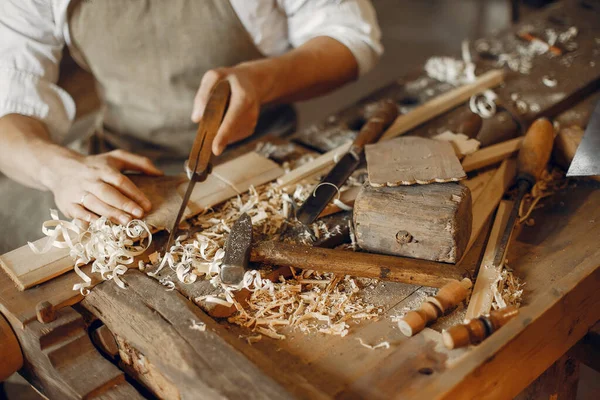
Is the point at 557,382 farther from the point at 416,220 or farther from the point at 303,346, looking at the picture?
the point at 303,346

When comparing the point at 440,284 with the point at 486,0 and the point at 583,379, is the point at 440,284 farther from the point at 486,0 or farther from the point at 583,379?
the point at 486,0

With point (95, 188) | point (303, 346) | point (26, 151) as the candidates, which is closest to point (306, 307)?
point (303, 346)

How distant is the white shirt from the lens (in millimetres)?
1652

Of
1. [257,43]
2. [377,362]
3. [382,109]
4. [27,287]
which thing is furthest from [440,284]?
[257,43]

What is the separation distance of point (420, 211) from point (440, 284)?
0.48 ft

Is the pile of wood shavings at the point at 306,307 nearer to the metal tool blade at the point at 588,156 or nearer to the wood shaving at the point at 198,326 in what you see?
the wood shaving at the point at 198,326

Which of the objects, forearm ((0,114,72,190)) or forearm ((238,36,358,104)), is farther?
forearm ((238,36,358,104))

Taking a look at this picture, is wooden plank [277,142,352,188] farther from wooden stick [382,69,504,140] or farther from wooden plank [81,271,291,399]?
wooden plank [81,271,291,399]

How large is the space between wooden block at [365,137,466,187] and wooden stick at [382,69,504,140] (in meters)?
0.29

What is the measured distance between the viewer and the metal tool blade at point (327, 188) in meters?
1.34

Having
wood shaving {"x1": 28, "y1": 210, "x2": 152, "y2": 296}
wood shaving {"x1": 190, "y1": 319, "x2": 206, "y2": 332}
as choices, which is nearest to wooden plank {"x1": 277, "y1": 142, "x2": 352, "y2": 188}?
wood shaving {"x1": 28, "y1": 210, "x2": 152, "y2": 296}

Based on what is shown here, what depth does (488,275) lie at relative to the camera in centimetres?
121

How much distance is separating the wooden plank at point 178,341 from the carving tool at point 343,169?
35 centimetres

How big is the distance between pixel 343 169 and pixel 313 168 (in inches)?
4.3
